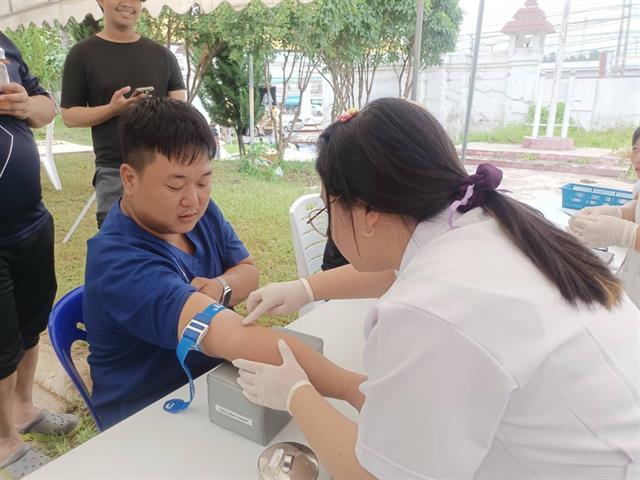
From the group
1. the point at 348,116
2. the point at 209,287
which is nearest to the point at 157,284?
the point at 209,287

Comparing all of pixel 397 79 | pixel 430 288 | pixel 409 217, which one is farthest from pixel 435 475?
pixel 397 79

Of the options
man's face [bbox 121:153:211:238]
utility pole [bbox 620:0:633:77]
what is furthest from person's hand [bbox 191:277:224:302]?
utility pole [bbox 620:0:633:77]

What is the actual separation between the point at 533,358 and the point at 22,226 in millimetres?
1710

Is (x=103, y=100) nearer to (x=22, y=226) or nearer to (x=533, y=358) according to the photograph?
(x=22, y=226)

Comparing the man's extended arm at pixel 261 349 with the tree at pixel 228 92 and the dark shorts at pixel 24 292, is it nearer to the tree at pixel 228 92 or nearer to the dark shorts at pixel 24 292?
the dark shorts at pixel 24 292

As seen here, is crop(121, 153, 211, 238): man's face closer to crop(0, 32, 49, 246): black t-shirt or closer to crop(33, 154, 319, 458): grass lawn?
crop(0, 32, 49, 246): black t-shirt

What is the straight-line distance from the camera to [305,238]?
2.26 m

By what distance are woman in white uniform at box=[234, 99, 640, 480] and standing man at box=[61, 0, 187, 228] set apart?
174 cm

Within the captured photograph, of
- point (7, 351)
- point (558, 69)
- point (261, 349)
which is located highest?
point (558, 69)

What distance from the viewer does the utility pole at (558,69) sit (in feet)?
10.9

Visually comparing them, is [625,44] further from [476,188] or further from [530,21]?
[476,188]

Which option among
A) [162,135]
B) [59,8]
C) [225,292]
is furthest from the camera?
[59,8]

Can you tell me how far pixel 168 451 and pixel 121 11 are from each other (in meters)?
2.07

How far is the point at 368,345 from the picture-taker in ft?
2.26
